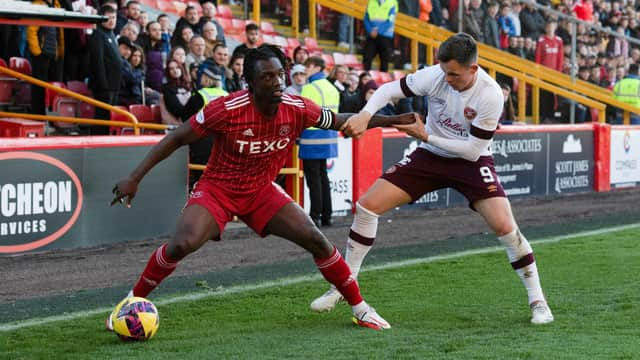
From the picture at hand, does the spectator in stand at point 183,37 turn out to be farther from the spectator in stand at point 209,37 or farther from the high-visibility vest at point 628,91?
the high-visibility vest at point 628,91

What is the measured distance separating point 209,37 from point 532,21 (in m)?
7.52

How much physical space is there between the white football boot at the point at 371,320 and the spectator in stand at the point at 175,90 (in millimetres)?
7519

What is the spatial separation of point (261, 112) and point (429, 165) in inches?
62.0

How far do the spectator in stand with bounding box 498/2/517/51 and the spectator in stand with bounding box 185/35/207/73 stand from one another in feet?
25.6

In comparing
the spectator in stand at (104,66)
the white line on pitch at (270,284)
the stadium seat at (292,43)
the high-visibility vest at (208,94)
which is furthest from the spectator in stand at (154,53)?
the white line on pitch at (270,284)

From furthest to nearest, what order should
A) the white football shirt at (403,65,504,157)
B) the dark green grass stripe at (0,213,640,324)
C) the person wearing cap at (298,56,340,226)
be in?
the person wearing cap at (298,56,340,226) < the dark green grass stripe at (0,213,640,324) < the white football shirt at (403,65,504,157)

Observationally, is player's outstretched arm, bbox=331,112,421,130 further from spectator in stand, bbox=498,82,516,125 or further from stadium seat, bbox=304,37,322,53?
stadium seat, bbox=304,37,322,53

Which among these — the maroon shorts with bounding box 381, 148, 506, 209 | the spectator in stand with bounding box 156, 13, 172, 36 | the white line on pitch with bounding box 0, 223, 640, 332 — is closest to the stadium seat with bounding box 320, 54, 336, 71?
the spectator in stand with bounding box 156, 13, 172, 36

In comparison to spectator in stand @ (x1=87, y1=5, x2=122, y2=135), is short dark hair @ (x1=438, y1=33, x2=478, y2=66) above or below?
above

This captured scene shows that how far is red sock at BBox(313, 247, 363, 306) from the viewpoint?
766cm

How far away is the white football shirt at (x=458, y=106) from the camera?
7.93 metres

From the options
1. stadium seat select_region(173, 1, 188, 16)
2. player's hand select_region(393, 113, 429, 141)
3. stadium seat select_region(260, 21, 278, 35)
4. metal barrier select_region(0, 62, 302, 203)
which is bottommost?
metal barrier select_region(0, 62, 302, 203)

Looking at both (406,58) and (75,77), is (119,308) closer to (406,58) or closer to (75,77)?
(75,77)

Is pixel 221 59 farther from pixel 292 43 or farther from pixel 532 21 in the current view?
pixel 532 21
